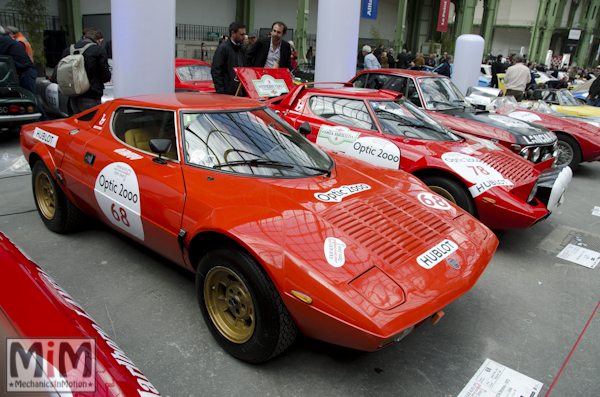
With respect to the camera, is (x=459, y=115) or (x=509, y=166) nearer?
(x=509, y=166)

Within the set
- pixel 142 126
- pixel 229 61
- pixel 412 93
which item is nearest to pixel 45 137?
pixel 142 126

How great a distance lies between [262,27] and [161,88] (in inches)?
832

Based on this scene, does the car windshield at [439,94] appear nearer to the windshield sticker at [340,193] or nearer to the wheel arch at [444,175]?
the wheel arch at [444,175]

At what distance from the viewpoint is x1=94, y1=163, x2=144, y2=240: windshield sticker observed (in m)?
2.92

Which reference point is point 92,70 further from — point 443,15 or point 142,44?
point 443,15

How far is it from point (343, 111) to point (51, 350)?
13.3 feet

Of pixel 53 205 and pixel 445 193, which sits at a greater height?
pixel 445 193

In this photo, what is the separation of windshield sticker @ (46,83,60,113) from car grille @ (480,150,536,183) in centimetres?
758

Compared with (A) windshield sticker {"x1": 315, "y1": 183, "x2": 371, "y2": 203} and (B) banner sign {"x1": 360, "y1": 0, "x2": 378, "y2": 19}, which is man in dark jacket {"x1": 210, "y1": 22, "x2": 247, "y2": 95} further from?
(B) banner sign {"x1": 360, "y1": 0, "x2": 378, "y2": 19}

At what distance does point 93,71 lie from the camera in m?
5.52

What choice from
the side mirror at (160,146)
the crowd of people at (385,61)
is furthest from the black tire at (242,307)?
the crowd of people at (385,61)

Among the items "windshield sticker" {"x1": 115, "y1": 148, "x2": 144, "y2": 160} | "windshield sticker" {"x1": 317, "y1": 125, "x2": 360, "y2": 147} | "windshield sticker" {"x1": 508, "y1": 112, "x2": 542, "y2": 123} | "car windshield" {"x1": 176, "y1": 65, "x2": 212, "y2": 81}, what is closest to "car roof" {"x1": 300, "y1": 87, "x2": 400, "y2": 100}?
"windshield sticker" {"x1": 317, "y1": 125, "x2": 360, "y2": 147}

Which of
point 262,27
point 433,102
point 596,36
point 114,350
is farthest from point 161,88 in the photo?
point 596,36

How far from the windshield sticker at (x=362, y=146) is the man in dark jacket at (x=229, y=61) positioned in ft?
7.43
